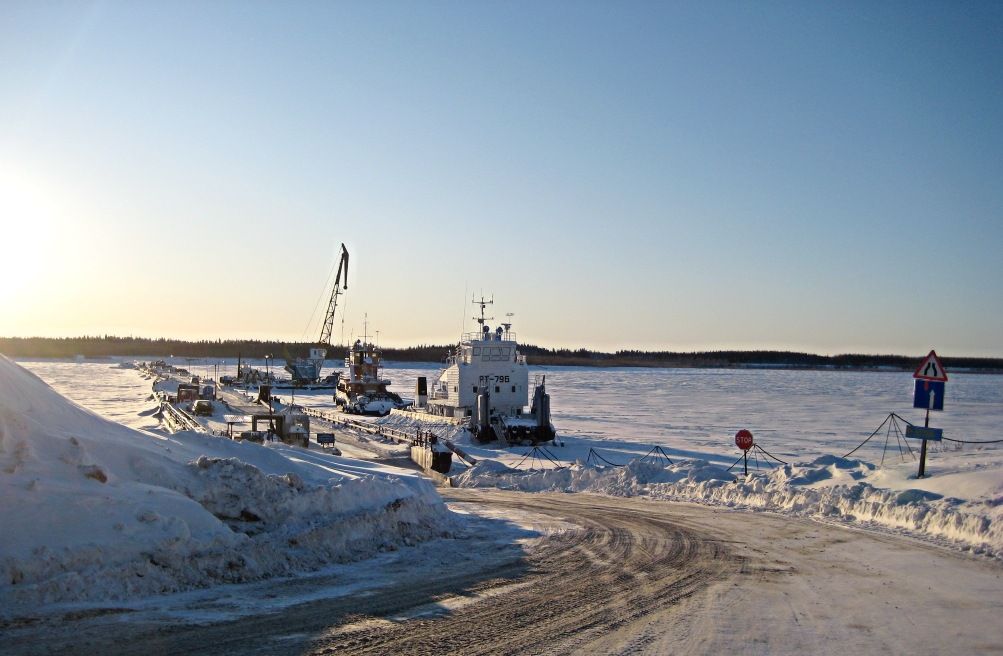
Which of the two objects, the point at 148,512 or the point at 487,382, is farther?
the point at 487,382

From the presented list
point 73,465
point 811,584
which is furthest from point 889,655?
point 73,465

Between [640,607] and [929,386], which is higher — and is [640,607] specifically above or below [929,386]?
below

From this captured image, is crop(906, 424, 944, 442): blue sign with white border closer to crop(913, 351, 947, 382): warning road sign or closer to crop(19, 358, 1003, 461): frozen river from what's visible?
crop(913, 351, 947, 382): warning road sign

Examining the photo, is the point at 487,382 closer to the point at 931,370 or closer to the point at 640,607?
the point at 931,370

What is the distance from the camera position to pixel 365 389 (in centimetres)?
7606

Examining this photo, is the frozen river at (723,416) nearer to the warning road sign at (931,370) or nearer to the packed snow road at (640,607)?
the warning road sign at (931,370)

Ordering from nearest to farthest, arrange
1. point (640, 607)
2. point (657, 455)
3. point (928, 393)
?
point (640, 607)
point (928, 393)
point (657, 455)

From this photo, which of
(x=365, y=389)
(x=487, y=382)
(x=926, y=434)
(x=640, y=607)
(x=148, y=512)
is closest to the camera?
(x=640, y=607)

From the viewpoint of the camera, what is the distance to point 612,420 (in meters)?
52.4

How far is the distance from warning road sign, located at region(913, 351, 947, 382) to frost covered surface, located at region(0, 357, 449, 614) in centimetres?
1141

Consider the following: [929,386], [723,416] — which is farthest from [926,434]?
[723,416]

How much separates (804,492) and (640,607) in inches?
387

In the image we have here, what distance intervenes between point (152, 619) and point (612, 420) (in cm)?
4497

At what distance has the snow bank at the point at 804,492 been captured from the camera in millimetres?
14562
